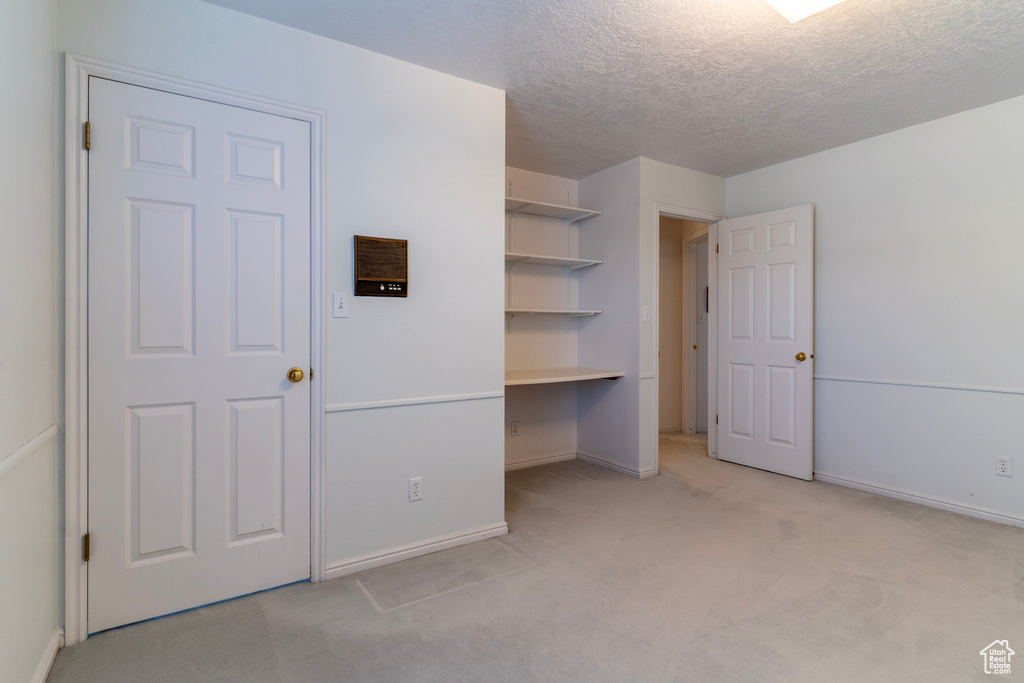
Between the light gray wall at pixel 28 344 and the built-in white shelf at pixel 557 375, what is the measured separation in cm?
219

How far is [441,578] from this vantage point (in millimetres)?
2250

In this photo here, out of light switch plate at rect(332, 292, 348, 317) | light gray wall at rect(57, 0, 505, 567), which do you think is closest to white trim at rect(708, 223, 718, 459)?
light gray wall at rect(57, 0, 505, 567)

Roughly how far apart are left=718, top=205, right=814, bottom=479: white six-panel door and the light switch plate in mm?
3185

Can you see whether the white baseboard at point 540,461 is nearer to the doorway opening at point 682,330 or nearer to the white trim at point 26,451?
the doorway opening at point 682,330

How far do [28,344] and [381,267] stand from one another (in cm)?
124

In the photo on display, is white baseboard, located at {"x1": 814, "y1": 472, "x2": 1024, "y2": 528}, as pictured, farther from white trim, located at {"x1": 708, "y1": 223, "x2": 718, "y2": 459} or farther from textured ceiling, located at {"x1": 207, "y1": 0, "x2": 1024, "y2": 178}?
textured ceiling, located at {"x1": 207, "y1": 0, "x2": 1024, "y2": 178}

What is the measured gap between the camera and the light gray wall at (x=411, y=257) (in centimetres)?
209

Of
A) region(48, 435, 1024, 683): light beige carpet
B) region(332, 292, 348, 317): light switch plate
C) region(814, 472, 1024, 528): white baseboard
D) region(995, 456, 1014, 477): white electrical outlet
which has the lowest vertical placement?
region(48, 435, 1024, 683): light beige carpet

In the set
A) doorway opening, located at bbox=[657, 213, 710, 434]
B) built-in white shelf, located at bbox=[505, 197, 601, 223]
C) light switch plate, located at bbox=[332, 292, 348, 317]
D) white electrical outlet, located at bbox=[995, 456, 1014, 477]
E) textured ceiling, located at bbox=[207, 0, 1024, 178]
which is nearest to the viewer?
textured ceiling, located at bbox=[207, 0, 1024, 178]

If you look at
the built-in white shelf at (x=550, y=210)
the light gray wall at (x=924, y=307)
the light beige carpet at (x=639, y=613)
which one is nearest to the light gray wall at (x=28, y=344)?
the light beige carpet at (x=639, y=613)

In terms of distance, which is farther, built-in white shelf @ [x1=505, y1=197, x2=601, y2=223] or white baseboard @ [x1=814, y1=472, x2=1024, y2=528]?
built-in white shelf @ [x1=505, y1=197, x2=601, y2=223]

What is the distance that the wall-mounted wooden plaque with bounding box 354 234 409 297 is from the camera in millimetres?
2281

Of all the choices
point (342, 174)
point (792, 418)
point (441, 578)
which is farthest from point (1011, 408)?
point (342, 174)

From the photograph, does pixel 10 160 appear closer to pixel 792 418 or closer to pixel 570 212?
pixel 570 212
